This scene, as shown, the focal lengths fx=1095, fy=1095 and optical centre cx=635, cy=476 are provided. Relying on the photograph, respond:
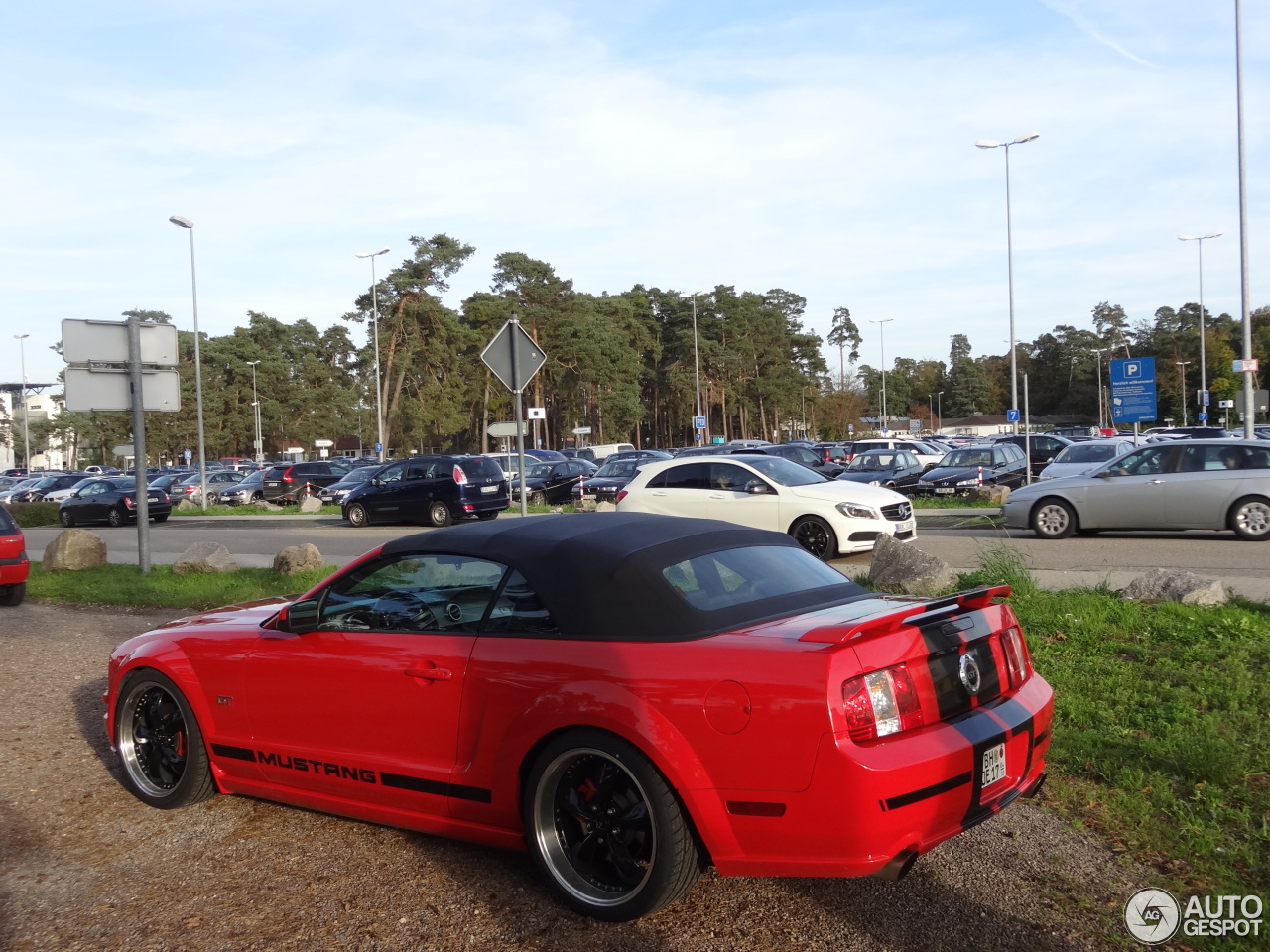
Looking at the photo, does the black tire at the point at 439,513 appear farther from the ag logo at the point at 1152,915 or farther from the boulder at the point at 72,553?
the ag logo at the point at 1152,915

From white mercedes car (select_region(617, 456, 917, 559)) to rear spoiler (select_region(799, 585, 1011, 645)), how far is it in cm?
996

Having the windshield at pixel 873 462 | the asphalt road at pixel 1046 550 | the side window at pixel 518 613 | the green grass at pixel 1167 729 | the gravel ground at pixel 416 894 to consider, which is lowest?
the asphalt road at pixel 1046 550

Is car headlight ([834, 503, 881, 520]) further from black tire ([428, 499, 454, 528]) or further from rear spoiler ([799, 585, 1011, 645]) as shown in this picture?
black tire ([428, 499, 454, 528])

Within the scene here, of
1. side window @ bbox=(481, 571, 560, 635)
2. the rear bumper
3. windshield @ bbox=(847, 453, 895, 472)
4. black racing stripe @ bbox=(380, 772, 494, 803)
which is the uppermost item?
side window @ bbox=(481, 571, 560, 635)

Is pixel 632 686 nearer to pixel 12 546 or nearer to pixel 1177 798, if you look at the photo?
pixel 1177 798

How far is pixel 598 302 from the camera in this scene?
8206 centimetres

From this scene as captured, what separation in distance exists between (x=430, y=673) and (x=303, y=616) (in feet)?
2.92

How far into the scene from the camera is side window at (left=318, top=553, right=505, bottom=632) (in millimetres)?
4434

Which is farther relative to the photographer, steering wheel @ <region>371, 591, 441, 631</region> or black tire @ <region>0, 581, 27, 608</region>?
black tire @ <region>0, 581, 27, 608</region>

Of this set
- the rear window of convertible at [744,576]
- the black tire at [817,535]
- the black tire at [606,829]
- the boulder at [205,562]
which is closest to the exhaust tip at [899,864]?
the black tire at [606,829]

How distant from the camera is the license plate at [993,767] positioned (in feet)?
12.3

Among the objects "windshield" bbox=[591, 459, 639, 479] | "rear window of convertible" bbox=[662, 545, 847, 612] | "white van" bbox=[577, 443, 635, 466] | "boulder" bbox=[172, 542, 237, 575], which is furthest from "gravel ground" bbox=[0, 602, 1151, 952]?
"white van" bbox=[577, 443, 635, 466]

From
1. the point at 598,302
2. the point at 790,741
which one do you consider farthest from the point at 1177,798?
the point at 598,302

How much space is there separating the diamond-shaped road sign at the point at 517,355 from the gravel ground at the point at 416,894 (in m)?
6.63
